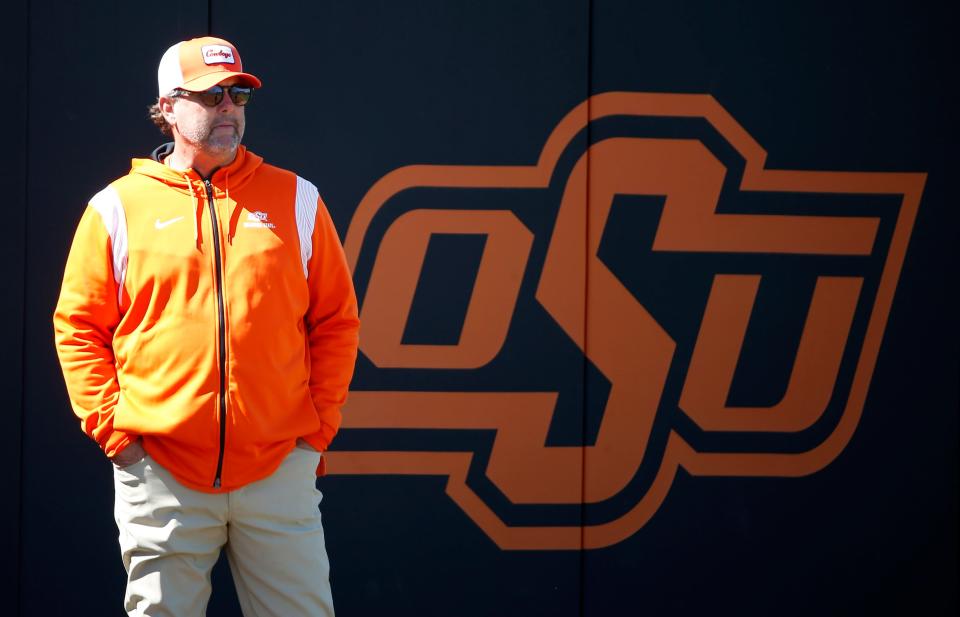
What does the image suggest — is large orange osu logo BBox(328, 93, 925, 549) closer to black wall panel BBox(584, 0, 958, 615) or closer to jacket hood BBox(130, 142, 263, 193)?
black wall panel BBox(584, 0, 958, 615)

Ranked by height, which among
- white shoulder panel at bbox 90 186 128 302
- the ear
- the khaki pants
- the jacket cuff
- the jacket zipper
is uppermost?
the ear

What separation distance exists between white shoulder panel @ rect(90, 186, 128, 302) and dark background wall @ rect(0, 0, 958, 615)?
117 cm

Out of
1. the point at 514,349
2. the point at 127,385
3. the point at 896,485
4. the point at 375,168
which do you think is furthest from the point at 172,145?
the point at 896,485

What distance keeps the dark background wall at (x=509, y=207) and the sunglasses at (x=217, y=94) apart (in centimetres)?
106

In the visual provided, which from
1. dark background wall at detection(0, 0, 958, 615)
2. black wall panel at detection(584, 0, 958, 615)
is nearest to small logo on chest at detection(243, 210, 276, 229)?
dark background wall at detection(0, 0, 958, 615)

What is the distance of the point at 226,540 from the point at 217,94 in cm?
106

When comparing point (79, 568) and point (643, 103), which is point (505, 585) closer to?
point (79, 568)

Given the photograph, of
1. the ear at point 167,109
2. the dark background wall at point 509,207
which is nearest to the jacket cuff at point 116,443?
the ear at point 167,109

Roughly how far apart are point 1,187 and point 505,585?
2.04 meters

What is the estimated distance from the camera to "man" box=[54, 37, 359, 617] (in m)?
2.99

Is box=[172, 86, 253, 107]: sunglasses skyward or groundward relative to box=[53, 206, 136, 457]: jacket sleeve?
skyward

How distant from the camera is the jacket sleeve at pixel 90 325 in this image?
3.01 m

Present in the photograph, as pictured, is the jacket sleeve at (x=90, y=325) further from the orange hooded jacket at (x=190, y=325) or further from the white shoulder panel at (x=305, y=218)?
the white shoulder panel at (x=305, y=218)

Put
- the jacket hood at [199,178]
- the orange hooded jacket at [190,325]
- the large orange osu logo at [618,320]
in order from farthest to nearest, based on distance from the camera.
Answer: the large orange osu logo at [618,320] < the jacket hood at [199,178] < the orange hooded jacket at [190,325]
